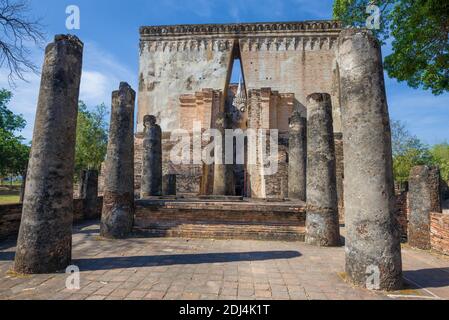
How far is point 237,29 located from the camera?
1961 centimetres

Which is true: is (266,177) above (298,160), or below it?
below

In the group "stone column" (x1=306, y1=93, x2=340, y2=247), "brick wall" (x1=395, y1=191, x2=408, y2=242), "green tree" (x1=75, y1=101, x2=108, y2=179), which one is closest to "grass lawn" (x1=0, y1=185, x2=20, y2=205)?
"green tree" (x1=75, y1=101, x2=108, y2=179)

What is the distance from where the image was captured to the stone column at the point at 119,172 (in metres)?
7.21

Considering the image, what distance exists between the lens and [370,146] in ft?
13.3

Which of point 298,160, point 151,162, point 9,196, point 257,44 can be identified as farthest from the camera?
point 9,196

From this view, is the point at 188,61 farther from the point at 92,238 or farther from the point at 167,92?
the point at 92,238

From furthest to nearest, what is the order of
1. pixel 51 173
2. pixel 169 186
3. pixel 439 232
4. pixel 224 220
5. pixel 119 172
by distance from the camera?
pixel 169 186 → pixel 224 220 → pixel 119 172 → pixel 439 232 → pixel 51 173

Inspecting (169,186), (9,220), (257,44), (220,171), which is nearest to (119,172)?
(9,220)

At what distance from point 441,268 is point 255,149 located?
10782mm

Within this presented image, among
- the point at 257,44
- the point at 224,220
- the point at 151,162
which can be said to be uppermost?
the point at 257,44

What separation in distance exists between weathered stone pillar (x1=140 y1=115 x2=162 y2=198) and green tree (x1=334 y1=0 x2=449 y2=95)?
9.08 metres

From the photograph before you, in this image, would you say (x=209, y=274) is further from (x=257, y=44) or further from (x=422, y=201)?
(x=257, y=44)

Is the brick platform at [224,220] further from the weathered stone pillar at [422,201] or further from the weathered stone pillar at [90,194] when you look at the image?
the weathered stone pillar at [90,194]

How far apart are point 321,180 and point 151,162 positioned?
645 cm
